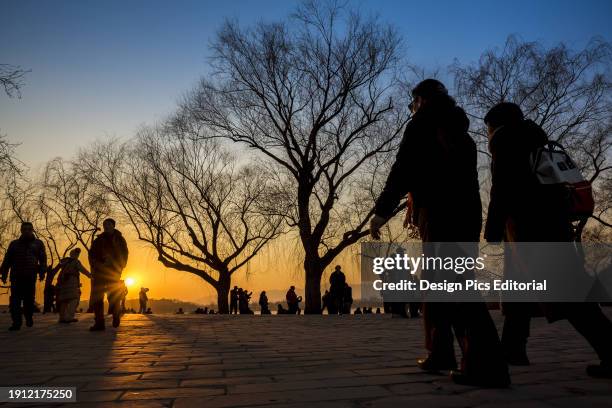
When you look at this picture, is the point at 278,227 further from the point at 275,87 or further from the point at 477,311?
the point at 477,311

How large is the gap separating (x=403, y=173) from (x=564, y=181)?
111cm

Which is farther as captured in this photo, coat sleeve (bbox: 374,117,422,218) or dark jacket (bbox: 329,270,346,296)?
dark jacket (bbox: 329,270,346,296)

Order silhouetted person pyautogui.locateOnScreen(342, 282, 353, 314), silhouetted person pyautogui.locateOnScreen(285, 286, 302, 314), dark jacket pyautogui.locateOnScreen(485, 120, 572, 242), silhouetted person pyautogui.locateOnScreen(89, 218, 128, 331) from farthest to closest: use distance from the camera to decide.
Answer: silhouetted person pyautogui.locateOnScreen(285, 286, 302, 314) → silhouetted person pyautogui.locateOnScreen(342, 282, 353, 314) → silhouetted person pyautogui.locateOnScreen(89, 218, 128, 331) → dark jacket pyautogui.locateOnScreen(485, 120, 572, 242)

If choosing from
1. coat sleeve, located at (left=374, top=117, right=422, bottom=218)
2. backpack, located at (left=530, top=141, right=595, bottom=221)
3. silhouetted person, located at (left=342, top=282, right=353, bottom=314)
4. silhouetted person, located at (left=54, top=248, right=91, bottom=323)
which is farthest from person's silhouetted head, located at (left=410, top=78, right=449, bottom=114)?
silhouetted person, located at (left=342, top=282, right=353, bottom=314)

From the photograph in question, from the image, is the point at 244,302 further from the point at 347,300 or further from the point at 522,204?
the point at 522,204

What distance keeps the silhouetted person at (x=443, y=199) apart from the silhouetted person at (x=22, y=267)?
819 centimetres

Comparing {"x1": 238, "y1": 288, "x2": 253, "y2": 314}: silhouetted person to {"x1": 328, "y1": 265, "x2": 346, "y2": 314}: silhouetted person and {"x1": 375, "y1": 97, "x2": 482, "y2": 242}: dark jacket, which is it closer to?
{"x1": 328, "y1": 265, "x2": 346, "y2": 314}: silhouetted person

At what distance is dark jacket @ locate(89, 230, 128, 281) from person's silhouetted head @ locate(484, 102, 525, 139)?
23.2 ft

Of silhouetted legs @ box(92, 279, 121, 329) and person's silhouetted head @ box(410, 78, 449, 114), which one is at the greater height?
person's silhouetted head @ box(410, 78, 449, 114)

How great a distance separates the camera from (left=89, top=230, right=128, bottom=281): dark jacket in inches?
357

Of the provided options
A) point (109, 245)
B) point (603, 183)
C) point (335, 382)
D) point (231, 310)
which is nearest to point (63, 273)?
point (109, 245)

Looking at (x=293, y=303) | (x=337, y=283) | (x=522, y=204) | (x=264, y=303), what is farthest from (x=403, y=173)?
(x=264, y=303)

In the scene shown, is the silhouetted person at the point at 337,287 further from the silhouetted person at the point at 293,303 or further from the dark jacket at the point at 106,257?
the dark jacket at the point at 106,257

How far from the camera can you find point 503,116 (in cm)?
376
